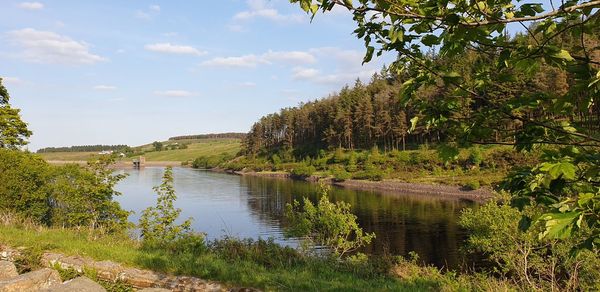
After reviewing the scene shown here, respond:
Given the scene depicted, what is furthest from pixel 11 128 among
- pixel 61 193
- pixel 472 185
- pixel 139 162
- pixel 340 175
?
pixel 139 162

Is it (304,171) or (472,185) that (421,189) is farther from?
(304,171)

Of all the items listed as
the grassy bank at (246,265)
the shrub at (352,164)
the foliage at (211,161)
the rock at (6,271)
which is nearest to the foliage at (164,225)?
the grassy bank at (246,265)

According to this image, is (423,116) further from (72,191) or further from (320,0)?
(72,191)

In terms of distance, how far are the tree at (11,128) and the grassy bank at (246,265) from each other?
62.2ft

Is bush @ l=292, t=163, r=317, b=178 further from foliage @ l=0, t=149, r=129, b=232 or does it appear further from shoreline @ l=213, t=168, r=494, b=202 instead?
foliage @ l=0, t=149, r=129, b=232

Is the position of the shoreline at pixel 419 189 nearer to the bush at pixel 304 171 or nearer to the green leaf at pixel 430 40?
the bush at pixel 304 171

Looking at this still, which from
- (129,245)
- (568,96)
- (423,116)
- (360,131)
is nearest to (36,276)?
(129,245)

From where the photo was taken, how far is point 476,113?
3.88m

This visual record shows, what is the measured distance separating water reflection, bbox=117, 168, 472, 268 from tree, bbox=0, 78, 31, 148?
55.9 feet

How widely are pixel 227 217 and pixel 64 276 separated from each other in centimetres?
4490

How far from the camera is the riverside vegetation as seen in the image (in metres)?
3.09

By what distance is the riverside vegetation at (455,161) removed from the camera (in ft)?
10.1

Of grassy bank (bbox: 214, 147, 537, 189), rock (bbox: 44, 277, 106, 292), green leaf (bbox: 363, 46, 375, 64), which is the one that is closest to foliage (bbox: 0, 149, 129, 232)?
rock (bbox: 44, 277, 106, 292)

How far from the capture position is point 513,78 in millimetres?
3527
